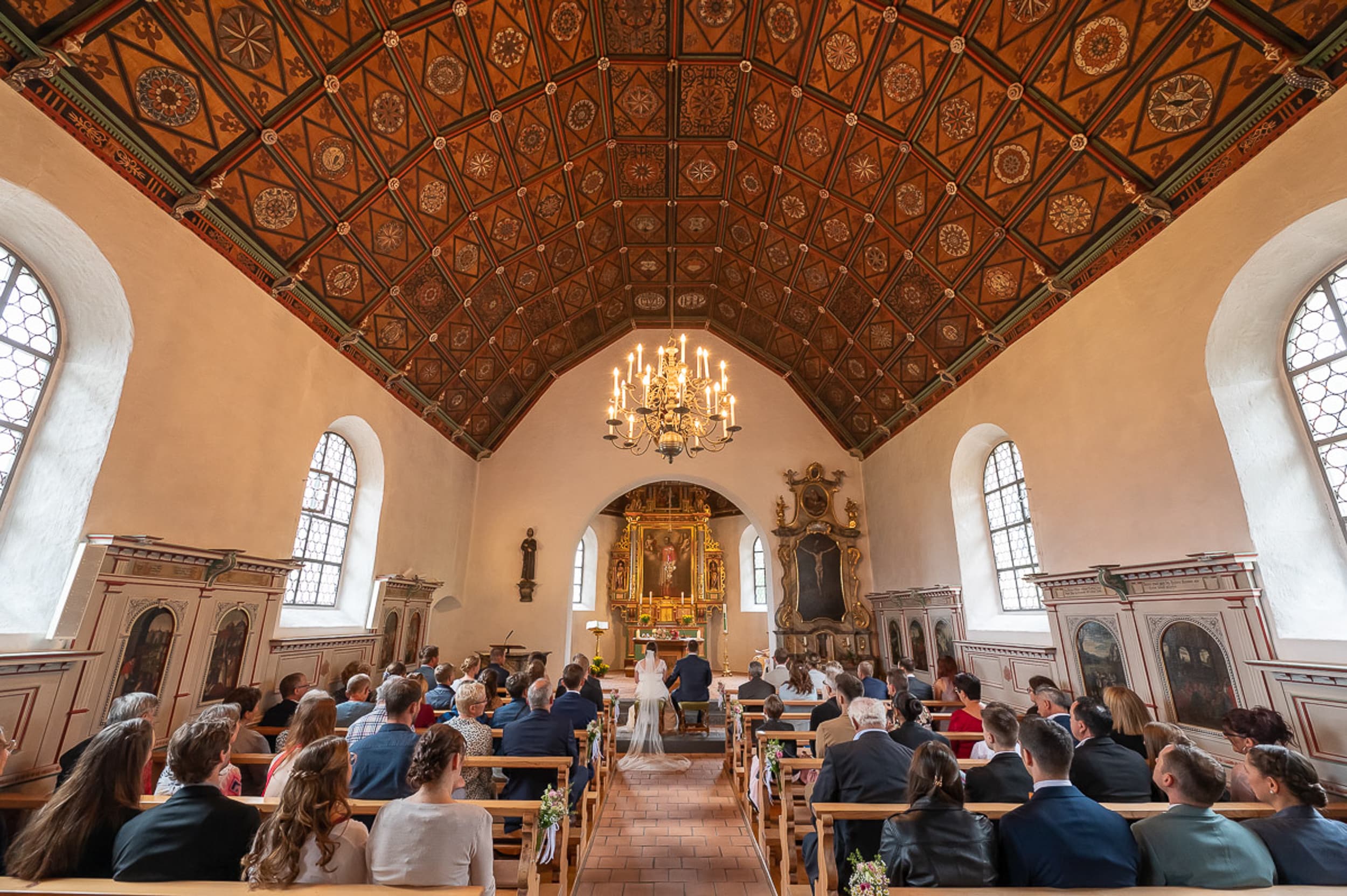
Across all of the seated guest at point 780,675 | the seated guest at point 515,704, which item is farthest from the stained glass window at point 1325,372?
the seated guest at point 515,704

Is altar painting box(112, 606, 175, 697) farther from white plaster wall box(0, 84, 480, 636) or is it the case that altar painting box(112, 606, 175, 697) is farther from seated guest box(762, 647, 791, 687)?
seated guest box(762, 647, 791, 687)

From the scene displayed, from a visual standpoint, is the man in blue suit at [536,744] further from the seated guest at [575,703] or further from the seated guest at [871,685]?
the seated guest at [871,685]

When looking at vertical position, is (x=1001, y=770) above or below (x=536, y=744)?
above

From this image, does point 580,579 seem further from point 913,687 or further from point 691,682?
point 913,687

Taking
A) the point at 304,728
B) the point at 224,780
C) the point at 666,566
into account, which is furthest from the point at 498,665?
the point at 666,566

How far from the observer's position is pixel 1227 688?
15.3 ft

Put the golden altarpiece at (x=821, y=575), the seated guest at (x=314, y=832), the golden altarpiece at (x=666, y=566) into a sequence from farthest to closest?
the golden altarpiece at (x=666, y=566) → the golden altarpiece at (x=821, y=575) → the seated guest at (x=314, y=832)

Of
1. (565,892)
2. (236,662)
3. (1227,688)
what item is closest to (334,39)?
(236,662)

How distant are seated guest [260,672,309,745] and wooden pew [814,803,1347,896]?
4475 millimetres

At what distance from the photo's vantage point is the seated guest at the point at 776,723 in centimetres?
511

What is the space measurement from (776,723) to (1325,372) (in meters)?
5.25

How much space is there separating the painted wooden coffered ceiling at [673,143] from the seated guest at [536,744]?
17.4 feet

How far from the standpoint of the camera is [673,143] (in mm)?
8578

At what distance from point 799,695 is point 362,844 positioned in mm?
6540
